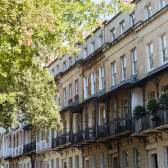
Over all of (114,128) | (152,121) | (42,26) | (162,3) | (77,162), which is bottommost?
(77,162)

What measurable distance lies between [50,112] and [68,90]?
18.6 m

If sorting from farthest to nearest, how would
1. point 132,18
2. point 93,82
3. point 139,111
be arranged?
1. point 93,82
2. point 132,18
3. point 139,111

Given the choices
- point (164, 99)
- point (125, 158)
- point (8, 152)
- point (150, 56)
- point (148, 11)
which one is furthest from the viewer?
point (8, 152)

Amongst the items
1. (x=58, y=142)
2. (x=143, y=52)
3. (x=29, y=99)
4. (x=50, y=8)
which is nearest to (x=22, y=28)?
(x=50, y=8)

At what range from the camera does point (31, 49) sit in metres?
17.0

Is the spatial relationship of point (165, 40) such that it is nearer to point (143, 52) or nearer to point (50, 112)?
point (143, 52)

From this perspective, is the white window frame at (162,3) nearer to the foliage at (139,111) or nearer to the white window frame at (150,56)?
the white window frame at (150,56)

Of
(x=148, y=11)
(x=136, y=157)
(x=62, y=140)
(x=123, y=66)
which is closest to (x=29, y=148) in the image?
(x=62, y=140)

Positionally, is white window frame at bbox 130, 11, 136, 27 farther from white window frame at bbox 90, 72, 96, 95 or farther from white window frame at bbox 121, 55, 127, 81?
white window frame at bbox 90, 72, 96, 95

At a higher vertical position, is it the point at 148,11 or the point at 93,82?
the point at 148,11

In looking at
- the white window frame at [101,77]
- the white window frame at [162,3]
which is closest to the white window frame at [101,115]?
the white window frame at [101,77]

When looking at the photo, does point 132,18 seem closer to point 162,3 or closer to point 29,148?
point 162,3

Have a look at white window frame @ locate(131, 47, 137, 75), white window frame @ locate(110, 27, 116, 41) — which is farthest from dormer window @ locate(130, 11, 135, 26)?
white window frame @ locate(110, 27, 116, 41)

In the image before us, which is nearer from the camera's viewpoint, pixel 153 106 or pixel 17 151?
pixel 153 106
